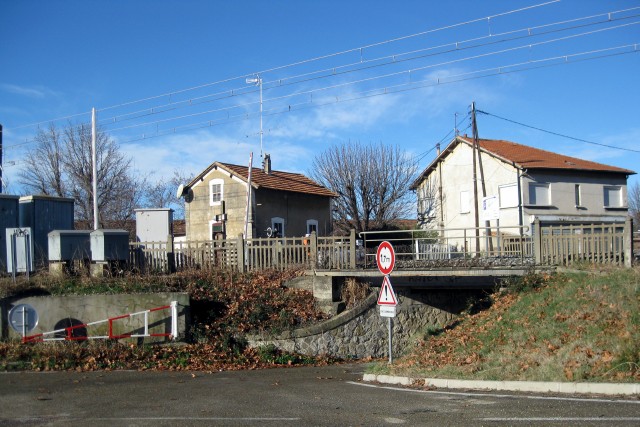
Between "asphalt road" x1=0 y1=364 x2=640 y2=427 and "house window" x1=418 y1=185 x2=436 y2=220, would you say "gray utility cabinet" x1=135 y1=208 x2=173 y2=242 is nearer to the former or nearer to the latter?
"asphalt road" x1=0 y1=364 x2=640 y2=427

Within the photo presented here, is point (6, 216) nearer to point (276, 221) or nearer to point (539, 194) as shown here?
point (276, 221)

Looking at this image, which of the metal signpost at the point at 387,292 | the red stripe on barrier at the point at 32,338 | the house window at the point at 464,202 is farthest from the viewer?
the house window at the point at 464,202

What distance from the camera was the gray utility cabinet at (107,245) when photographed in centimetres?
1850

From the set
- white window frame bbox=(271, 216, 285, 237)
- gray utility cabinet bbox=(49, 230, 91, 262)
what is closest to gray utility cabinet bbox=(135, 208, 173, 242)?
gray utility cabinet bbox=(49, 230, 91, 262)

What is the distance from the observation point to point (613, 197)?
40406mm

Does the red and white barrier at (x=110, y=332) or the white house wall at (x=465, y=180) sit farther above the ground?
the white house wall at (x=465, y=180)

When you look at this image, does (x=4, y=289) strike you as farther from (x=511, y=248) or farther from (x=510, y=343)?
(x=511, y=248)

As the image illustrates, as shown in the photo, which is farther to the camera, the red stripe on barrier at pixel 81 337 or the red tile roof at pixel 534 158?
the red tile roof at pixel 534 158

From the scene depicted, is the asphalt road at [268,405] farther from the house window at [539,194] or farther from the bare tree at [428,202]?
the bare tree at [428,202]

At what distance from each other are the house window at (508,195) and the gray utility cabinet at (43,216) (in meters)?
25.7

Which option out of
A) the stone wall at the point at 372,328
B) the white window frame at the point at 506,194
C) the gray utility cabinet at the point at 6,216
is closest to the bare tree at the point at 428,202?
the white window frame at the point at 506,194

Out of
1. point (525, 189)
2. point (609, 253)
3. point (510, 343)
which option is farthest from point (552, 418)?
point (525, 189)

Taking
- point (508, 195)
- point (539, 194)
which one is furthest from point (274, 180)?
point (539, 194)

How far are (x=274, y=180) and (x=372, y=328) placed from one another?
16857mm
